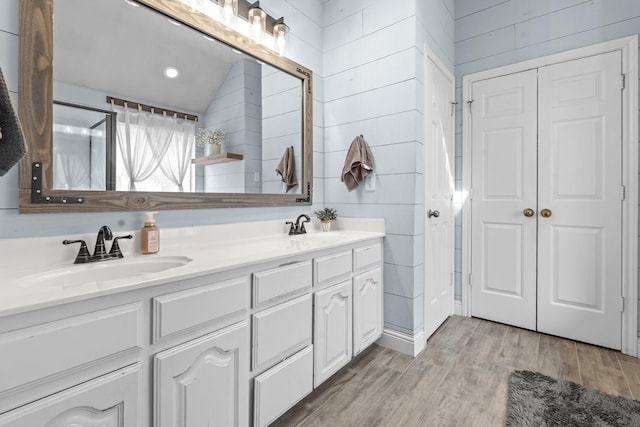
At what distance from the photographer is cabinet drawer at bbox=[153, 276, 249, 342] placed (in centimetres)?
93

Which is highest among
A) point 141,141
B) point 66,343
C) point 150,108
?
point 150,108

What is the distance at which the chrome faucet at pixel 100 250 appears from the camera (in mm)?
1157

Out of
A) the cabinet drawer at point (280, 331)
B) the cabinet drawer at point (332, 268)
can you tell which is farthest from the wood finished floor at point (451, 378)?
the cabinet drawer at point (332, 268)

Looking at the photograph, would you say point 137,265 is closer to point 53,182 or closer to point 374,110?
point 53,182

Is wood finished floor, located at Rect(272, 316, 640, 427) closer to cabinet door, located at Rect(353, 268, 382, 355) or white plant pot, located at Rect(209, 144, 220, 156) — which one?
cabinet door, located at Rect(353, 268, 382, 355)

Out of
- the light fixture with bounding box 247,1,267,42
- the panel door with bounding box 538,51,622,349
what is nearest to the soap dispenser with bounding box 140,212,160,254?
the light fixture with bounding box 247,1,267,42

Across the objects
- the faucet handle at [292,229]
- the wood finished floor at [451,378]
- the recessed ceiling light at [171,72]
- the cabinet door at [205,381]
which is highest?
the recessed ceiling light at [171,72]

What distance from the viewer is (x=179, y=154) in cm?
155

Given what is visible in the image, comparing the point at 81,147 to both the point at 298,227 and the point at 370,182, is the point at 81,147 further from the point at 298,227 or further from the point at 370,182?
the point at 370,182

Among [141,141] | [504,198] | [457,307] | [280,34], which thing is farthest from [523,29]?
[141,141]

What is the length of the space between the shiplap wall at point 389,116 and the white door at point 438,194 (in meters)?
0.14

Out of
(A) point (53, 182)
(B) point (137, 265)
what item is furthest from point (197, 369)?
(A) point (53, 182)

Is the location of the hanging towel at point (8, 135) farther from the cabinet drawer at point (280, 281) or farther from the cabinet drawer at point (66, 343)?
the cabinet drawer at point (280, 281)

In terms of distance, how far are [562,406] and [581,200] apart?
1.42 m
